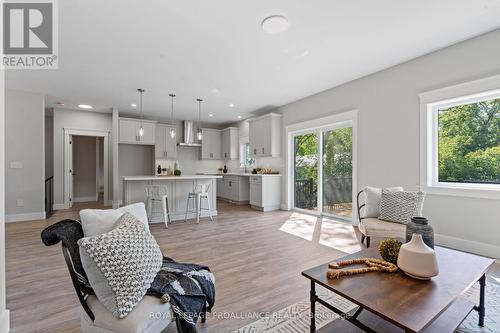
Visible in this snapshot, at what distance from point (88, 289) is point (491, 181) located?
170 inches

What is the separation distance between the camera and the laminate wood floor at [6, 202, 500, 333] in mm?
1861

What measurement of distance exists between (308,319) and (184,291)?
0.99m

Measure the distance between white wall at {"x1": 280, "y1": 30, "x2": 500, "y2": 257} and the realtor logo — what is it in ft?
14.6

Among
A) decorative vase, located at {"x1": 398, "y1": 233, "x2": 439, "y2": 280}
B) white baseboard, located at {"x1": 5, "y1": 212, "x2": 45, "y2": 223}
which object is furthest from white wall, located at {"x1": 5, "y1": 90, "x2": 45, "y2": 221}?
decorative vase, located at {"x1": 398, "y1": 233, "x2": 439, "y2": 280}

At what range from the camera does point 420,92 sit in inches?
136

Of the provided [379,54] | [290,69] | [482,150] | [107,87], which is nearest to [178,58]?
[290,69]

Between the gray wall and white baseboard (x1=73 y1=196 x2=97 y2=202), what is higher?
the gray wall

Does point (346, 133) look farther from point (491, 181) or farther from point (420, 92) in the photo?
point (491, 181)

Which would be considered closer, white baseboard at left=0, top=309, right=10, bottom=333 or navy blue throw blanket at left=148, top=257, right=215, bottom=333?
navy blue throw blanket at left=148, top=257, right=215, bottom=333

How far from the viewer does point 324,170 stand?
17.1ft

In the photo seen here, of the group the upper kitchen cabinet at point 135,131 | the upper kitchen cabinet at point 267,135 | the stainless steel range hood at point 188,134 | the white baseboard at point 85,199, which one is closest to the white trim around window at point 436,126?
the upper kitchen cabinet at point 267,135

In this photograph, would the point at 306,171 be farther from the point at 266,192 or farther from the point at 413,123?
the point at 413,123

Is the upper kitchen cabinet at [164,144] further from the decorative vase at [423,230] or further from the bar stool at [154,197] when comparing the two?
the decorative vase at [423,230]

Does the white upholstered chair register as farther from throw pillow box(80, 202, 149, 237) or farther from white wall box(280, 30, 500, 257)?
throw pillow box(80, 202, 149, 237)
